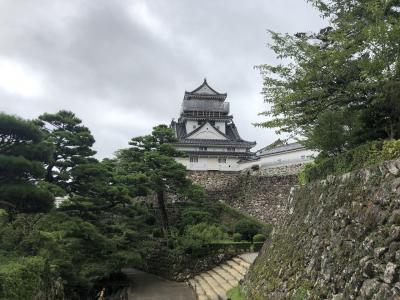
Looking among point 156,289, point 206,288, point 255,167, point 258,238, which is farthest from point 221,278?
point 255,167

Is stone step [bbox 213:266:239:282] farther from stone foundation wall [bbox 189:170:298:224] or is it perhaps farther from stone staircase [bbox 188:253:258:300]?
stone foundation wall [bbox 189:170:298:224]

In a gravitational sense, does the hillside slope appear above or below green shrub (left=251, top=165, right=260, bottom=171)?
below

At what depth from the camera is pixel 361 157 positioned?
8.22m

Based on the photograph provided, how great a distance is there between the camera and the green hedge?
7148 mm

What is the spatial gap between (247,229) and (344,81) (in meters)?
12.4

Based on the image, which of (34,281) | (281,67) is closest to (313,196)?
(281,67)

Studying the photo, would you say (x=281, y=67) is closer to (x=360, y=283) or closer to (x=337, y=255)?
(x=337, y=255)

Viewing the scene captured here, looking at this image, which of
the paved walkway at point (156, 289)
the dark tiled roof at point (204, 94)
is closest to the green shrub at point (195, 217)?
the paved walkway at point (156, 289)

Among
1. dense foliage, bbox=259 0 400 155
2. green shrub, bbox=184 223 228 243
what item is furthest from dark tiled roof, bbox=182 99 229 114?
dense foliage, bbox=259 0 400 155

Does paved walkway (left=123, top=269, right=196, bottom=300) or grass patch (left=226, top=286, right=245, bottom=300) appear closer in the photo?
grass patch (left=226, top=286, right=245, bottom=300)

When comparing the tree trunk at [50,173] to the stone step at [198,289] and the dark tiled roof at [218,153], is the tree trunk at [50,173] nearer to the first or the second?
the stone step at [198,289]

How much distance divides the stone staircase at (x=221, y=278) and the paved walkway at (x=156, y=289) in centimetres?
45

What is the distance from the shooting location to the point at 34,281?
10281mm

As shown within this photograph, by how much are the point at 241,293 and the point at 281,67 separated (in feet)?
22.0
